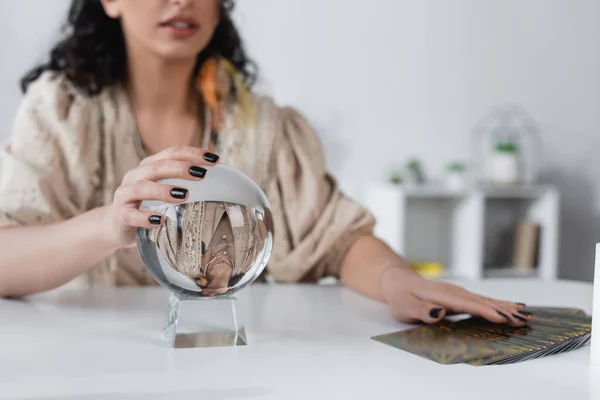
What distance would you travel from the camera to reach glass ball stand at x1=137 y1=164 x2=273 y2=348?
0.72 metres

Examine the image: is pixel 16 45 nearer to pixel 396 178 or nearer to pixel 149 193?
pixel 396 178

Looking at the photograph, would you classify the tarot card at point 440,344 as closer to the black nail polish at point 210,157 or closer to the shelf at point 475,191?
the black nail polish at point 210,157

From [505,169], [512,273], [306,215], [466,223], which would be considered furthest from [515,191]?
[306,215]

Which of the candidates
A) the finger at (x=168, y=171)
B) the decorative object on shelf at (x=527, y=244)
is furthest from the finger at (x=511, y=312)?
the decorative object on shelf at (x=527, y=244)

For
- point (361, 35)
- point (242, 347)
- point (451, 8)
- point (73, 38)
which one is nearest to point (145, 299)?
point (242, 347)

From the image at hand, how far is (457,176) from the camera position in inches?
128

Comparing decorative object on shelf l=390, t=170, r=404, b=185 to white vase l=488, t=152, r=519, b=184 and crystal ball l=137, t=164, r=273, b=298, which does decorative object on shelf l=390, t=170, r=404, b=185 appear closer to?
white vase l=488, t=152, r=519, b=184

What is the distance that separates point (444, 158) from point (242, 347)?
9.27 feet

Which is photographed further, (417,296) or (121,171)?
(121,171)

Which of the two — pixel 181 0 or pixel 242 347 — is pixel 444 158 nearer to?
pixel 181 0

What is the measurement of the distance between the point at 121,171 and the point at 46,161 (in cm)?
16

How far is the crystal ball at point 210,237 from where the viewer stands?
72 centimetres

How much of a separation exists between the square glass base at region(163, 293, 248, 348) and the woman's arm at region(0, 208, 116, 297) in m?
0.23

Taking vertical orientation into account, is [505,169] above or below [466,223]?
above
